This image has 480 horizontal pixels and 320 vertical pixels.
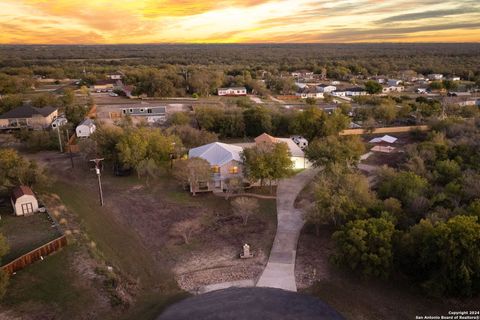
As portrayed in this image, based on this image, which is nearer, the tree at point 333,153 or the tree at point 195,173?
the tree at point 195,173

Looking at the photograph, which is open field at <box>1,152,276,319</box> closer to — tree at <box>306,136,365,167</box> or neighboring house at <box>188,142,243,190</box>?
neighboring house at <box>188,142,243,190</box>

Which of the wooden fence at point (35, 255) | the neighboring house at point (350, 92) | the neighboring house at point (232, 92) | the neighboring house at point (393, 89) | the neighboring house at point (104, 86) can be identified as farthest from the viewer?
the neighboring house at point (104, 86)

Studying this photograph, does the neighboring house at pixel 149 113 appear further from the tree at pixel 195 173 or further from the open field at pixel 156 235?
the tree at pixel 195 173

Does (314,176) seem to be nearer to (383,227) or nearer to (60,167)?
(383,227)

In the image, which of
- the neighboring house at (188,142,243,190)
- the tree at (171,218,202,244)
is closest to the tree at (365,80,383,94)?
the neighboring house at (188,142,243,190)

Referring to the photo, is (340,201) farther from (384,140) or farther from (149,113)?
(149,113)

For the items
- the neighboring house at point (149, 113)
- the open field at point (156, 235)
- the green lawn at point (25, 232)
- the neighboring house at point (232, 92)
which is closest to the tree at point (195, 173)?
the open field at point (156, 235)

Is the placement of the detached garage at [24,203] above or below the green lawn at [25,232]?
above
